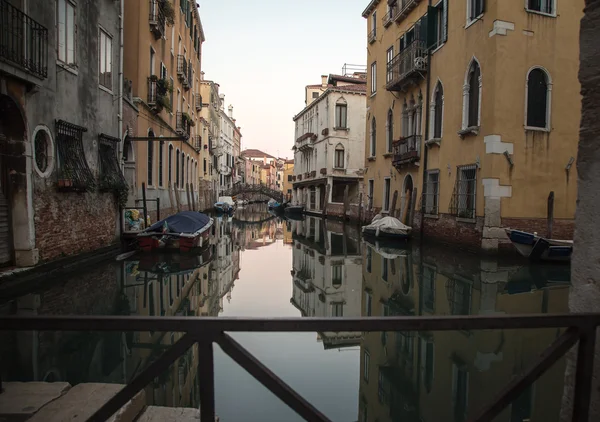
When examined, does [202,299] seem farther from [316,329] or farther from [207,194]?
[207,194]

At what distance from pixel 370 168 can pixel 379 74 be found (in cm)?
433

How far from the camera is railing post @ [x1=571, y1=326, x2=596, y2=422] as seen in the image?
1660 mm

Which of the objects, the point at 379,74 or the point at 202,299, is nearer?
the point at 202,299

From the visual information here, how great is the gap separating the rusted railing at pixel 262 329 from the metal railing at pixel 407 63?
14.3m

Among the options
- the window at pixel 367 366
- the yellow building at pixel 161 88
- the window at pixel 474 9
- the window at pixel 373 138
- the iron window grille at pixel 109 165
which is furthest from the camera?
the window at pixel 373 138

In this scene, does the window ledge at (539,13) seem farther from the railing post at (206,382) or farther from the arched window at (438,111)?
the railing post at (206,382)

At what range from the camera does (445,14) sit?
13438mm

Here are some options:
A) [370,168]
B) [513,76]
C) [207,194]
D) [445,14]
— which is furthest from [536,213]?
[207,194]

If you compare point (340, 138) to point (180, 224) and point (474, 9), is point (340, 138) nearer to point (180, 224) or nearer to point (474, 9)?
point (474, 9)

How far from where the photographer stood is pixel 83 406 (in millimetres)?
2436

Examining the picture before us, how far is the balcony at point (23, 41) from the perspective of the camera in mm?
→ 6129

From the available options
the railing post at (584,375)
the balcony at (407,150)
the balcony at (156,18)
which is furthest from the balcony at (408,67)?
the railing post at (584,375)

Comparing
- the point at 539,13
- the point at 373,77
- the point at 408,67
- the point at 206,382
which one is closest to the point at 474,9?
the point at 539,13

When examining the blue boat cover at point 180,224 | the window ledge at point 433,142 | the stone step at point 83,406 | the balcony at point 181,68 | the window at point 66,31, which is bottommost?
the stone step at point 83,406
